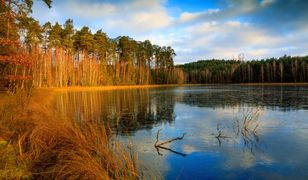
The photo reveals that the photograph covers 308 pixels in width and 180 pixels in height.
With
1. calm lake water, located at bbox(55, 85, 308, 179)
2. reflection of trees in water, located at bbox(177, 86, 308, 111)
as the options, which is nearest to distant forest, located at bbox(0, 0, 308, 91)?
calm lake water, located at bbox(55, 85, 308, 179)

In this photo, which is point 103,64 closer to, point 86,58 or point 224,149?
point 86,58

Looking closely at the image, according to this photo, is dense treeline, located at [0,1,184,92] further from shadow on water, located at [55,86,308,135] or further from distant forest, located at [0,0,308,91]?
shadow on water, located at [55,86,308,135]

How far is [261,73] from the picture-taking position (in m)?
113

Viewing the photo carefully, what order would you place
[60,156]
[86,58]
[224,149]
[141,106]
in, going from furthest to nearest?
[86,58], [141,106], [224,149], [60,156]

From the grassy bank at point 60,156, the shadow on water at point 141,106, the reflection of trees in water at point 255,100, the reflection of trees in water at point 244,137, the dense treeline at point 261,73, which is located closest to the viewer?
the grassy bank at point 60,156

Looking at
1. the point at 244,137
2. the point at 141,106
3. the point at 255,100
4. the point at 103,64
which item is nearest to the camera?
the point at 244,137

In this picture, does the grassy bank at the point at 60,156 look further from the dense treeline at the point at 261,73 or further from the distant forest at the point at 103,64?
the dense treeline at the point at 261,73

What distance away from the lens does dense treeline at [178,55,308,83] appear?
103 metres

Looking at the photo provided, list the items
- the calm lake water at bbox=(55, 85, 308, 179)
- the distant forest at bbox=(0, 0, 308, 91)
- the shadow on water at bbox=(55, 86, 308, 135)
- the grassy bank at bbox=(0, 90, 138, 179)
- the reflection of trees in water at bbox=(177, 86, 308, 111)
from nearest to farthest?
the grassy bank at bbox=(0, 90, 138, 179) < the calm lake water at bbox=(55, 85, 308, 179) < the shadow on water at bbox=(55, 86, 308, 135) < the reflection of trees in water at bbox=(177, 86, 308, 111) < the distant forest at bbox=(0, 0, 308, 91)

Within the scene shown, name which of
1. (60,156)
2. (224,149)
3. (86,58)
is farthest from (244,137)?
(86,58)

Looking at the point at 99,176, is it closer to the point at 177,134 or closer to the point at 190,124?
the point at 177,134

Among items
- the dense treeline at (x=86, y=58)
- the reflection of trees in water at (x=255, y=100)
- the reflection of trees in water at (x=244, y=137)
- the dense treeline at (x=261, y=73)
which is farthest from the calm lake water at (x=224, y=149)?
the dense treeline at (x=261, y=73)

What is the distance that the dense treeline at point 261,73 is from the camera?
10281 cm

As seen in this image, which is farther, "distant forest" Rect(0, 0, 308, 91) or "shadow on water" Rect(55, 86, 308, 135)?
"distant forest" Rect(0, 0, 308, 91)
